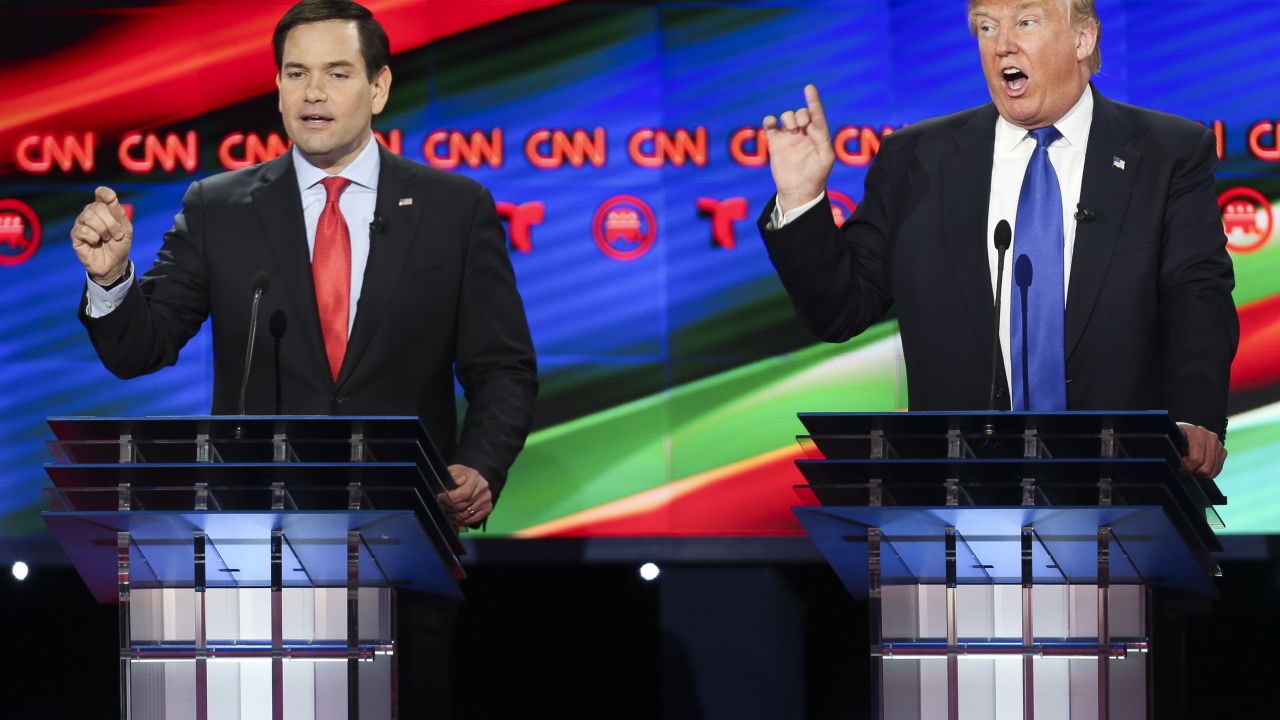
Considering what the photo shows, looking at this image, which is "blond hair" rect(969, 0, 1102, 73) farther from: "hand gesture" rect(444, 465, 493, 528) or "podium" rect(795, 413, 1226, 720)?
"hand gesture" rect(444, 465, 493, 528)

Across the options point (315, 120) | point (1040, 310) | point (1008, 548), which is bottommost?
point (1008, 548)

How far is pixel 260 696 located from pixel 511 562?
2.23m

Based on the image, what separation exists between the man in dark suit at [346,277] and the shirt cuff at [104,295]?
143 millimetres

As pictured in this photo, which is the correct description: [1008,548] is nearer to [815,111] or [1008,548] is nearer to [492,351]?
[815,111]

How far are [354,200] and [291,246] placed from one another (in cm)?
17

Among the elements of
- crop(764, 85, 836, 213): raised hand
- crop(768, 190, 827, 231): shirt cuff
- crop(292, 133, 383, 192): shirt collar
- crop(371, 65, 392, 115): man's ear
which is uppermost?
crop(371, 65, 392, 115): man's ear

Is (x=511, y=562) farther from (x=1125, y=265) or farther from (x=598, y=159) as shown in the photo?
(x=1125, y=265)

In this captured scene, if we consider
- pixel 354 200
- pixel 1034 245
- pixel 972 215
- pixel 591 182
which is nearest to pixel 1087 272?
pixel 1034 245

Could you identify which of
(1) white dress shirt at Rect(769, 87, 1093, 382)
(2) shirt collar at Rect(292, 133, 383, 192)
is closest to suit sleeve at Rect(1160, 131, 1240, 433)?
(1) white dress shirt at Rect(769, 87, 1093, 382)

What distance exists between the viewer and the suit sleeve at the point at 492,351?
151 inches

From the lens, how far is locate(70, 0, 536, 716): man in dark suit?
12.6 ft

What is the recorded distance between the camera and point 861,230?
11.9ft

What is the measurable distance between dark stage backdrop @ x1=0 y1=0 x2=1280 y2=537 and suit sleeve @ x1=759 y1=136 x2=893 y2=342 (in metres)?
2.35

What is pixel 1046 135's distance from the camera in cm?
353
